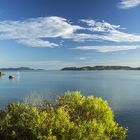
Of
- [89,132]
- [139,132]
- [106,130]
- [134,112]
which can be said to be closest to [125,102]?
[134,112]

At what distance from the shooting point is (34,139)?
39.5m

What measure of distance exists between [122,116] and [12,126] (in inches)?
1825

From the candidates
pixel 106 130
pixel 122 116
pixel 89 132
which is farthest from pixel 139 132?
pixel 89 132

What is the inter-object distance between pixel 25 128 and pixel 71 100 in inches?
445

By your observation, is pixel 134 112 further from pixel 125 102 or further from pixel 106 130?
pixel 106 130

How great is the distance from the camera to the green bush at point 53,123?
130 ft

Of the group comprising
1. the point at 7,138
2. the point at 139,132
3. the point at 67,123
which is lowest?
the point at 139,132

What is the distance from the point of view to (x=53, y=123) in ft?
132

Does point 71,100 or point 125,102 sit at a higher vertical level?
point 71,100

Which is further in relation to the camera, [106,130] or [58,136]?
[106,130]

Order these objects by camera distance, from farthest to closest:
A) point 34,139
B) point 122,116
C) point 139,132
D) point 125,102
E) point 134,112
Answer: point 125,102, point 134,112, point 122,116, point 139,132, point 34,139

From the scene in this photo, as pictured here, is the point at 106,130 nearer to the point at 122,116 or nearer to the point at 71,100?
the point at 71,100

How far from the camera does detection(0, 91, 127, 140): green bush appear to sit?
39594 millimetres

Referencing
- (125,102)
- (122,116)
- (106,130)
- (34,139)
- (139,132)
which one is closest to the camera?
(34,139)
